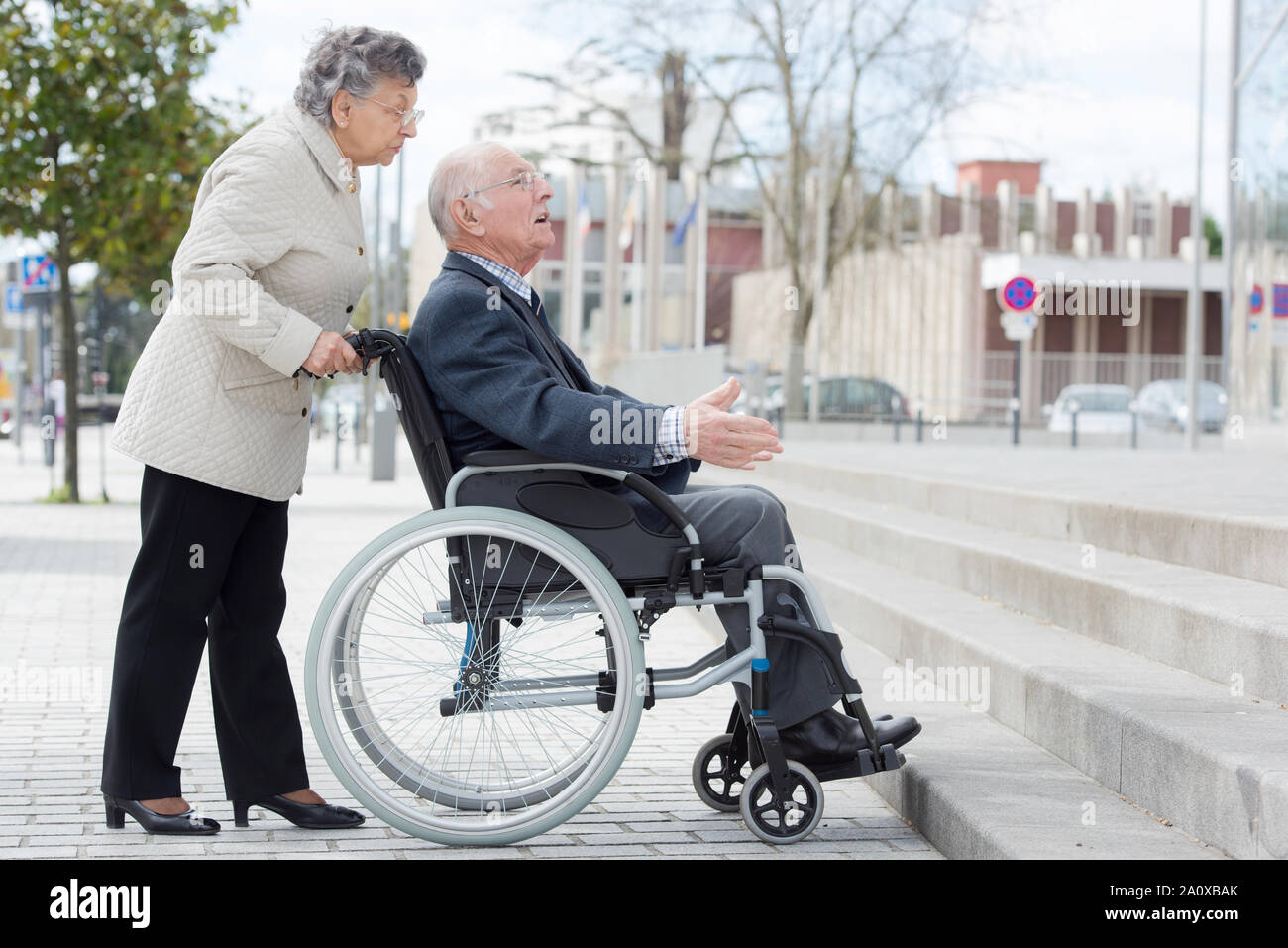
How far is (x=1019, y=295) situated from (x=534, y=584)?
18.2m

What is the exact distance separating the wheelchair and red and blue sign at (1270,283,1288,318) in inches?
484

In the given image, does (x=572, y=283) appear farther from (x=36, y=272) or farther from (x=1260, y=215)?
(x=1260, y=215)

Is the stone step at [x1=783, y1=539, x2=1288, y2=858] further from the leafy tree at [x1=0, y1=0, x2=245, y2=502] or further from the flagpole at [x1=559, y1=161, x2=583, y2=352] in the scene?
the flagpole at [x1=559, y1=161, x2=583, y2=352]

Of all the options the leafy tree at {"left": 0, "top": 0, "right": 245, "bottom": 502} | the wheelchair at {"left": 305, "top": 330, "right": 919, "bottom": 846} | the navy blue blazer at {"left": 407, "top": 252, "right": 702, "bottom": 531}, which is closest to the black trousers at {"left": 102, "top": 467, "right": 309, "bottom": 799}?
the wheelchair at {"left": 305, "top": 330, "right": 919, "bottom": 846}

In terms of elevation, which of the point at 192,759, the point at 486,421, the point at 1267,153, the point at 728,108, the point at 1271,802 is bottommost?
the point at 192,759

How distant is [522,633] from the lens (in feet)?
11.7

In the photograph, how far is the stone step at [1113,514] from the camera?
4.95 m

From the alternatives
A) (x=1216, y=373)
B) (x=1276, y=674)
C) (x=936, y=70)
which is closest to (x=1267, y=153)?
(x=936, y=70)

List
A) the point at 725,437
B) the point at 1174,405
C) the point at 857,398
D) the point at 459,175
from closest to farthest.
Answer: the point at 725,437 → the point at 459,175 → the point at 857,398 → the point at 1174,405

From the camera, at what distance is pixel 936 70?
1015 inches

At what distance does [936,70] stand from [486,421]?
77.6ft

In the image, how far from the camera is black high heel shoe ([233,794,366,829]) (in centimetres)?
381

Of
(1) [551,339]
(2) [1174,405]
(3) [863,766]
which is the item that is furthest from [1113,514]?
(2) [1174,405]
